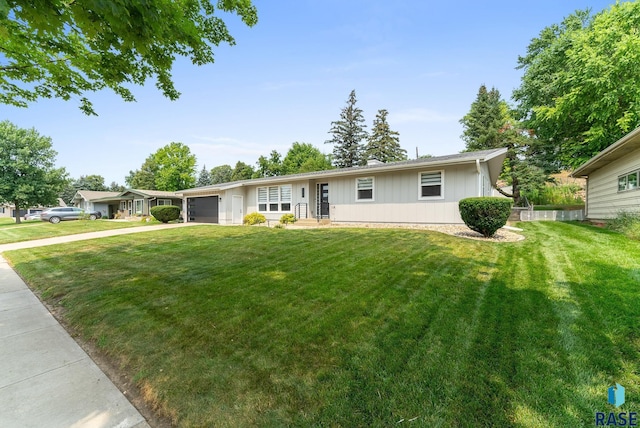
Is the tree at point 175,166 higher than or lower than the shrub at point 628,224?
higher

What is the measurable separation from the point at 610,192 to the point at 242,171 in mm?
45072

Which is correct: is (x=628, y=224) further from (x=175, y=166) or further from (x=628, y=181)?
(x=175, y=166)

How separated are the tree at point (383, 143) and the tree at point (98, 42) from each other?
33048 millimetres

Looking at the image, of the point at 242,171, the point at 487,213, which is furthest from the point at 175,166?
the point at 487,213

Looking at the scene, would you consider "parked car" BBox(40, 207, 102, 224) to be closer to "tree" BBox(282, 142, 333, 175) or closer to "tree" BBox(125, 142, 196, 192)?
"tree" BBox(125, 142, 196, 192)

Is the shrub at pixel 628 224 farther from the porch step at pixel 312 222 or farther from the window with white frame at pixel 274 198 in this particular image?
the window with white frame at pixel 274 198

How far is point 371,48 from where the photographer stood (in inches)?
470

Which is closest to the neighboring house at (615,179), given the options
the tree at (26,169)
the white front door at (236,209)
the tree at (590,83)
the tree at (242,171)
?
the tree at (590,83)

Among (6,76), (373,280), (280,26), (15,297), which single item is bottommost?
(15,297)

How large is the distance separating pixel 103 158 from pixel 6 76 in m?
18.9

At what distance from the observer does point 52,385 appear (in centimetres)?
247

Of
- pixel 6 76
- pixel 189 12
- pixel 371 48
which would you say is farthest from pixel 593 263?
pixel 6 76

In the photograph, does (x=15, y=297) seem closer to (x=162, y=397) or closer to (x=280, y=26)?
(x=162, y=397)

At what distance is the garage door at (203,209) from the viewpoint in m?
20.1
